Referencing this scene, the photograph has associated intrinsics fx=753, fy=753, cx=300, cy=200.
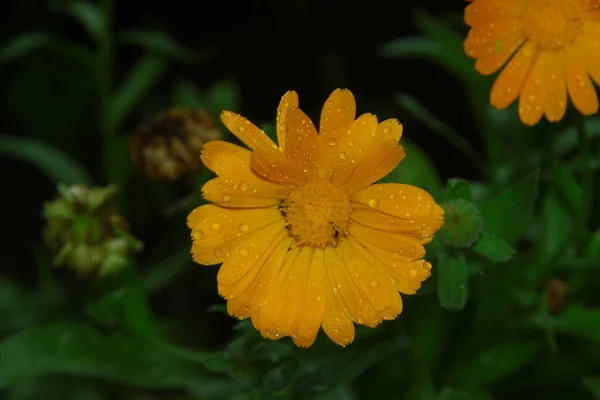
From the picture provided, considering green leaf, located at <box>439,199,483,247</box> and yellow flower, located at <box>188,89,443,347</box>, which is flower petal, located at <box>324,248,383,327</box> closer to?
yellow flower, located at <box>188,89,443,347</box>

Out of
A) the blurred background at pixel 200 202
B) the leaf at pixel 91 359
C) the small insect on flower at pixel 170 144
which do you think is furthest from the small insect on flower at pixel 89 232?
the leaf at pixel 91 359

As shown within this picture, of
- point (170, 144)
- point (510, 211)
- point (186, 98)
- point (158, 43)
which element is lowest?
point (510, 211)

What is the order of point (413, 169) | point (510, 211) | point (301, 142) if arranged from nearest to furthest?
point (301, 142) < point (510, 211) < point (413, 169)

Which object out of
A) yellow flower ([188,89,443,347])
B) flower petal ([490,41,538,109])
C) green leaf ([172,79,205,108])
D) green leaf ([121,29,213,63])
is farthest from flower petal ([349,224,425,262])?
green leaf ([121,29,213,63])

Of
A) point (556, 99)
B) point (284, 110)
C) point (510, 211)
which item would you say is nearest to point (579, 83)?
point (556, 99)

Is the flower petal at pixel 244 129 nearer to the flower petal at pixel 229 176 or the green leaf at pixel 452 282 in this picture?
the flower petal at pixel 229 176

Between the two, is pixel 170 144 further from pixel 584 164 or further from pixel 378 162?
pixel 584 164

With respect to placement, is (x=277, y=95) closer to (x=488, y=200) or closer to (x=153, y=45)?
(x=153, y=45)
